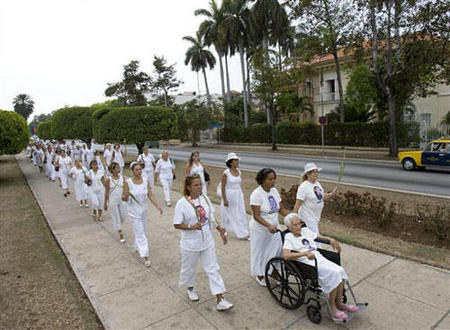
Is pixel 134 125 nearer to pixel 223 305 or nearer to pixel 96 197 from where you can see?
pixel 96 197

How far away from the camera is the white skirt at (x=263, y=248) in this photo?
14.4ft

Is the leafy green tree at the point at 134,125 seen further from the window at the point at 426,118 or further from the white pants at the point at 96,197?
the window at the point at 426,118

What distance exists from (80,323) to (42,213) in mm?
7020

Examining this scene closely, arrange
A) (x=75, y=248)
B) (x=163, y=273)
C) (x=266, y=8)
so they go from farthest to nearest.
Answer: (x=266, y=8), (x=75, y=248), (x=163, y=273)

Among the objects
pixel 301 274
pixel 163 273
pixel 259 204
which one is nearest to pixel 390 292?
pixel 301 274

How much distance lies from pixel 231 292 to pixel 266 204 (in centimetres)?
130

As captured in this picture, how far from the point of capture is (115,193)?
665cm

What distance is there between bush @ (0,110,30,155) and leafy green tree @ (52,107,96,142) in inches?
464

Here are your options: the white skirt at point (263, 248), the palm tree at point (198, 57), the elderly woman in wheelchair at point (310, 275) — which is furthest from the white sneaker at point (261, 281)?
the palm tree at point (198, 57)

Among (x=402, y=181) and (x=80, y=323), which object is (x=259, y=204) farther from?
(x=402, y=181)

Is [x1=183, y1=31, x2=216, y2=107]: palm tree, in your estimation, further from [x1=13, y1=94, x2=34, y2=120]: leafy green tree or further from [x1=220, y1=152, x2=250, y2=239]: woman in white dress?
[x1=13, y1=94, x2=34, y2=120]: leafy green tree

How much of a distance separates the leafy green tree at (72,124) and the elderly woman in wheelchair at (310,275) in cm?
2881

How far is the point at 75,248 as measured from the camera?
6641mm

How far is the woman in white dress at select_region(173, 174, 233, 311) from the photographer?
4.06 m
